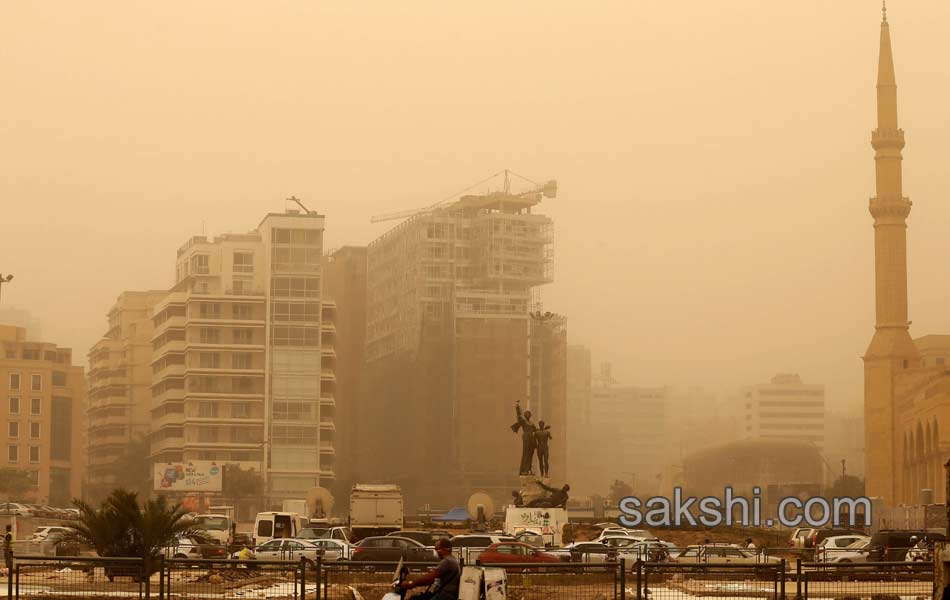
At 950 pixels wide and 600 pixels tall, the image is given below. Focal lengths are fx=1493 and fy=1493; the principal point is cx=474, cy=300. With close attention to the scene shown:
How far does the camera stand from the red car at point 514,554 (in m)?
35.3

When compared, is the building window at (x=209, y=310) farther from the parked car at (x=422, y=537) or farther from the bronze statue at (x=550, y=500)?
the parked car at (x=422, y=537)

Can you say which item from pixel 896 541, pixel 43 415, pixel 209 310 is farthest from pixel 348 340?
pixel 896 541

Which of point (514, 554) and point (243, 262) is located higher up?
point (243, 262)

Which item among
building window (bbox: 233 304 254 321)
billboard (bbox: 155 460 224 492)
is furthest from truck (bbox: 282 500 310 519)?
building window (bbox: 233 304 254 321)

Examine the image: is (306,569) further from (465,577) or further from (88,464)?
(88,464)

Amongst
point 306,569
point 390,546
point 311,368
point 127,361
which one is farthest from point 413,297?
point 306,569

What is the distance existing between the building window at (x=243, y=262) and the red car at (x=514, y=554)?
106 m

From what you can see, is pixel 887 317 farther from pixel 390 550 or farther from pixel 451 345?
pixel 390 550

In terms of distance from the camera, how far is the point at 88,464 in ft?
494

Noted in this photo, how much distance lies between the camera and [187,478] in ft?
398

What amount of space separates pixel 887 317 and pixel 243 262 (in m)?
61.8

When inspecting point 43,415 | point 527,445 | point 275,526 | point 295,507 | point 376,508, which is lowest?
point 295,507

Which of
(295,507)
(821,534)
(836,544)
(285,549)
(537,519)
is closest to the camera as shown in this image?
(285,549)

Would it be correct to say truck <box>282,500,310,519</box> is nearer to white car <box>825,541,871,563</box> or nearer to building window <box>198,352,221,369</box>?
white car <box>825,541,871,563</box>
